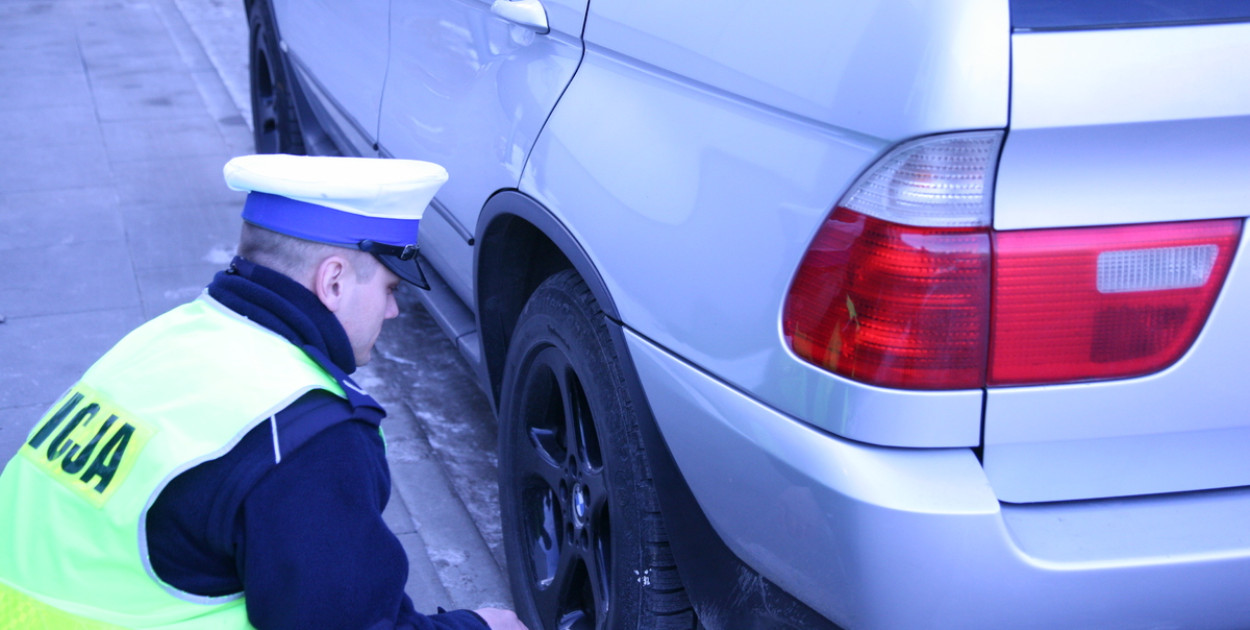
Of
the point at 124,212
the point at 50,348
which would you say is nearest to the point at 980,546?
the point at 50,348

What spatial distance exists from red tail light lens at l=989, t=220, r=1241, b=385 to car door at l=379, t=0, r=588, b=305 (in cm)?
107

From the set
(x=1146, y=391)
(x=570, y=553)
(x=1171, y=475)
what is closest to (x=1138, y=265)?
(x=1146, y=391)

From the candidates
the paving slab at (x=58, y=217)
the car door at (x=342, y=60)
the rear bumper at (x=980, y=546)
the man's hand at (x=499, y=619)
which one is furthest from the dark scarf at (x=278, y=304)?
the paving slab at (x=58, y=217)

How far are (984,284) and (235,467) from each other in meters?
1.01

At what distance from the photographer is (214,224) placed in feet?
18.4

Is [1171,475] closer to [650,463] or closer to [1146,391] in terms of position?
[1146,391]

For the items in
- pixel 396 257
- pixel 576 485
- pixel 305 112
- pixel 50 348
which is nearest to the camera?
pixel 396 257

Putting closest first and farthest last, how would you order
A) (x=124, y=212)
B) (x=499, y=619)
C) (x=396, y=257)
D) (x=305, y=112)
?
(x=396, y=257)
(x=499, y=619)
(x=305, y=112)
(x=124, y=212)

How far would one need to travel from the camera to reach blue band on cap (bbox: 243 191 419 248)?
5.64ft

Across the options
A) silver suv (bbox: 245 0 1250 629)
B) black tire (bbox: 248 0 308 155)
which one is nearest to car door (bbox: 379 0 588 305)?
silver suv (bbox: 245 0 1250 629)

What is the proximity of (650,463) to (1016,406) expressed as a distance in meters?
0.69

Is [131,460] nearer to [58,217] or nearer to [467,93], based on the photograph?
[467,93]

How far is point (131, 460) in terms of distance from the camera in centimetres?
151

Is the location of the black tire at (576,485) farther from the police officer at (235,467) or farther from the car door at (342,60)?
the car door at (342,60)
